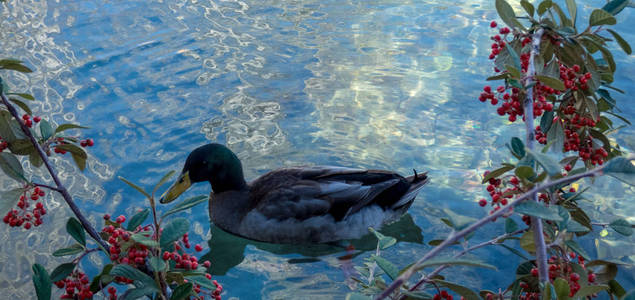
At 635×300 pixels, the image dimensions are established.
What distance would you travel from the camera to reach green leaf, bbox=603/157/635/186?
1425 millimetres

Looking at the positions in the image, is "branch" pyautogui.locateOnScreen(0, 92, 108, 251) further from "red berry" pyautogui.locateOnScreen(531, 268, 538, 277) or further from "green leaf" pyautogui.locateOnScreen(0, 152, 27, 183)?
"red berry" pyautogui.locateOnScreen(531, 268, 538, 277)

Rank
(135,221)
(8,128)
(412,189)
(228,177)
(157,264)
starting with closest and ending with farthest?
(157,264)
(135,221)
(8,128)
(412,189)
(228,177)

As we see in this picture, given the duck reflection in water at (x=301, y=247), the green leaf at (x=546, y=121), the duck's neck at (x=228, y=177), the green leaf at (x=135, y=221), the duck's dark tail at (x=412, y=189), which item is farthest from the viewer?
the duck's neck at (x=228, y=177)

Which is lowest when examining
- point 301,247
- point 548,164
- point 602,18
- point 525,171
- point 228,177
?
point 301,247

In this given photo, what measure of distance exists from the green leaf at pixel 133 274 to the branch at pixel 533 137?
101 centimetres

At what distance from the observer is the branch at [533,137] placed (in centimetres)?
164

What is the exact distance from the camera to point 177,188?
14.9ft

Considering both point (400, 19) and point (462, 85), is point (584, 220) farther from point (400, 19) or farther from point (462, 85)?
point (400, 19)

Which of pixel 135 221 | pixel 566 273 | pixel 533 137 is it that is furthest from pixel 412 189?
pixel 135 221

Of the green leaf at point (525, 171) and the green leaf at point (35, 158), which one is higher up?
the green leaf at point (525, 171)

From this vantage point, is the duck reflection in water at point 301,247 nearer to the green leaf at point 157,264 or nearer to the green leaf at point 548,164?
the green leaf at point 157,264

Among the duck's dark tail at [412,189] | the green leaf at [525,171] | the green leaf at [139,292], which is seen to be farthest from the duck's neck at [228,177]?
the green leaf at [525,171]

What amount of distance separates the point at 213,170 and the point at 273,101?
170cm

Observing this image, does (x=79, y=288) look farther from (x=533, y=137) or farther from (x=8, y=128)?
(x=533, y=137)
